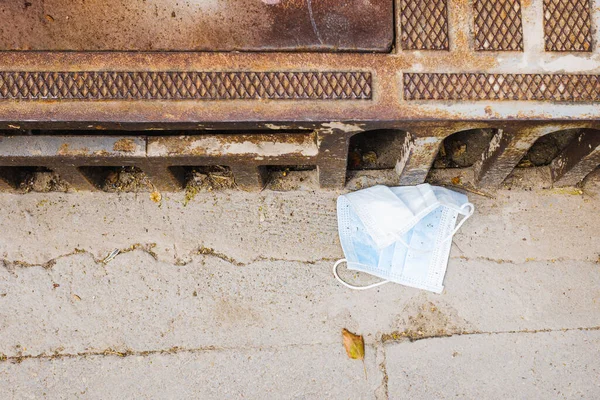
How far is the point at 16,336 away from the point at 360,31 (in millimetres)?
2745

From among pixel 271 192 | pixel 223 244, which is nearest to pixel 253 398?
pixel 223 244

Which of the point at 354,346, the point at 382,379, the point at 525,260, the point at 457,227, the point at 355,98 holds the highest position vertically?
the point at 355,98

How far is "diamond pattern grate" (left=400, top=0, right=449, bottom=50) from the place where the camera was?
2.17 metres

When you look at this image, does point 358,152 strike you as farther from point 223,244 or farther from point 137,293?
point 137,293

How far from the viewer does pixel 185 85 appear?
212 cm

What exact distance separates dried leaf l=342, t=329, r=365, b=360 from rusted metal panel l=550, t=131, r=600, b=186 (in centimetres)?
166

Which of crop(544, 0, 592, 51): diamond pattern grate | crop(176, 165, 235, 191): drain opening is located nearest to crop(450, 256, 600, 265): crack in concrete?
crop(544, 0, 592, 51): diamond pattern grate

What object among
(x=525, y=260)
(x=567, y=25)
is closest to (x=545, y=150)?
(x=525, y=260)

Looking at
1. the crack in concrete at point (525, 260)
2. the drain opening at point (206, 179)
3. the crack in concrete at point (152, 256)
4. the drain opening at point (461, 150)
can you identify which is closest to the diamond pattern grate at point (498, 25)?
the drain opening at point (461, 150)

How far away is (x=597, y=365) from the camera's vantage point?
2.96 m

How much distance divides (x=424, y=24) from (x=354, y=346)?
1905 mm

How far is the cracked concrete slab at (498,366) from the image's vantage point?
9.59 feet

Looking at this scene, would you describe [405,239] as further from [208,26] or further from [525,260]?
[208,26]

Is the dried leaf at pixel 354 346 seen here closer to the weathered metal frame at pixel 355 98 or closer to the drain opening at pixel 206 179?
the drain opening at pixel 206 179
